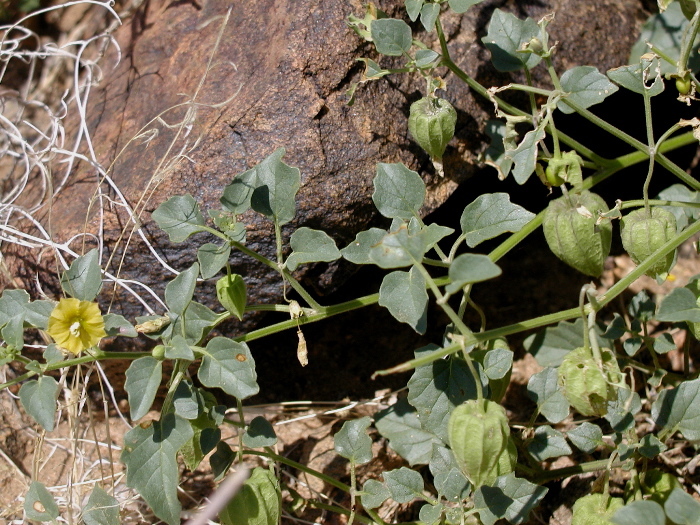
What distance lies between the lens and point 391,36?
69.2 inches

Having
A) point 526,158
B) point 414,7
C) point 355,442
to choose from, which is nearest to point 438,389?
point 355,442

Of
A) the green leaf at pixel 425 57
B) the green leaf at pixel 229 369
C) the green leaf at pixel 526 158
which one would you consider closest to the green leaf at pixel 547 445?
the green leaf at pixel 526 158

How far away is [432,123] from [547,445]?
0.87 m

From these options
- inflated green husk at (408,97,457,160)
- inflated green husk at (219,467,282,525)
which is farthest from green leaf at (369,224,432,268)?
inflated green husk at (219,467,282,525)

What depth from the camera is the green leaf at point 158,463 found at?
154 cm

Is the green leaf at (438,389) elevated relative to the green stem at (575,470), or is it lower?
elevated

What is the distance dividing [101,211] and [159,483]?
85cm

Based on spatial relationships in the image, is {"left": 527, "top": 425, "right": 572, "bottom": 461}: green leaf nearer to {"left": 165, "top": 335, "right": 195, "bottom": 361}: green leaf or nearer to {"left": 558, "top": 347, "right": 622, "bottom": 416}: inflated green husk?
{"left": 558, "top": 347, "right": 622, "bottom": 416}: inflated green husk

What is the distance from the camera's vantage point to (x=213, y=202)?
1.87 metres

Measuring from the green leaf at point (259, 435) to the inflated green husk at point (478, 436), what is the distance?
1.70 feet

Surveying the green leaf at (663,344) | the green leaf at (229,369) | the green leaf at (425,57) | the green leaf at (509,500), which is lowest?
the green leaf at (509,500)

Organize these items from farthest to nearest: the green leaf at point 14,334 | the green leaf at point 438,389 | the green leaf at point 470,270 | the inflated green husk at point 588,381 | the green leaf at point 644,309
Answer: the green leaf at point 644,309 < the green leaf at point 438,389 < the green leaf at point 14,334 < the inflated green husk at point 588,381 < the green leaf at point 470,270

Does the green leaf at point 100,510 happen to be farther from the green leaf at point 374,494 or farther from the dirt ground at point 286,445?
the green leaf at point 374,494

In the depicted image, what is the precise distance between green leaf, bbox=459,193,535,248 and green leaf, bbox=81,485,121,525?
→ 3.68 feet
